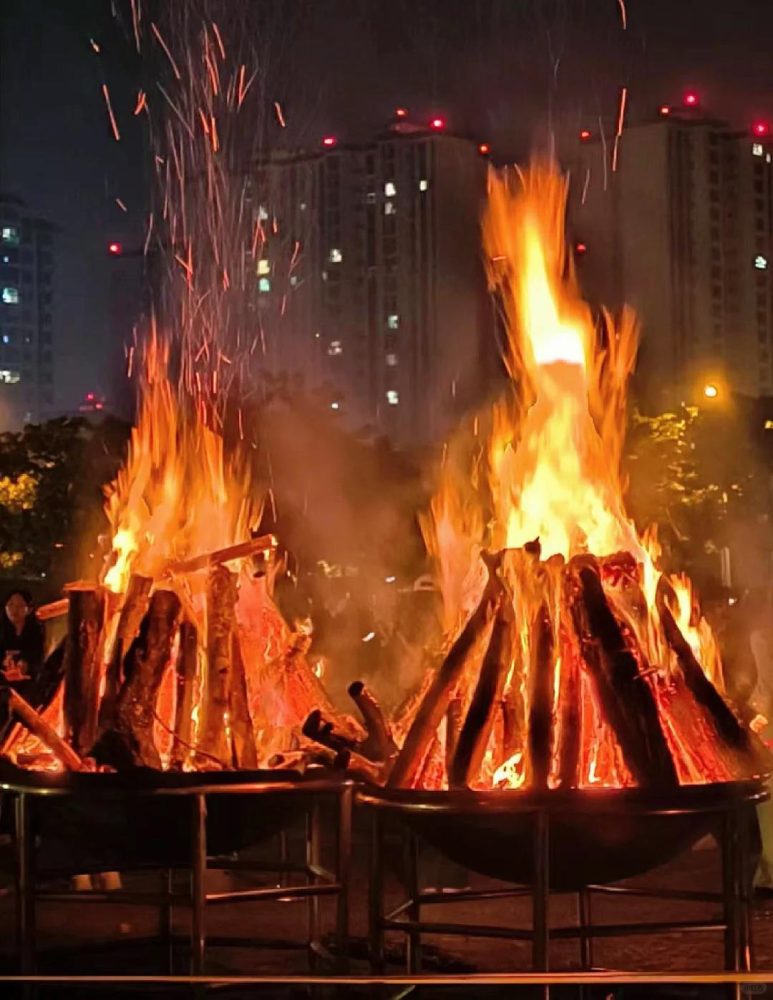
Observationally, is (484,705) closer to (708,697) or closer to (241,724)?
(708,697)

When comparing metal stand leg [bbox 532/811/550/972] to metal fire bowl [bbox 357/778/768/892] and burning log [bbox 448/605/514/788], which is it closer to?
metal fire bowl [bbox 357/778/768/892]

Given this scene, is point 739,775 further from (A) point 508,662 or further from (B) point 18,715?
(B) point 18,715

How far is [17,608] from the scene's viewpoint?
441 inches

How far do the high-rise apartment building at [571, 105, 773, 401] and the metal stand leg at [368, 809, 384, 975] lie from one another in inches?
2505

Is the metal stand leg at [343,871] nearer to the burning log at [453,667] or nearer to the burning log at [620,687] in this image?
the burning log at [453,667]

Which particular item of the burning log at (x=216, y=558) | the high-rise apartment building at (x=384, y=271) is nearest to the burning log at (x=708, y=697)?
the burning log at (x=216, y=558)

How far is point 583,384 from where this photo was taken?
8227 mm

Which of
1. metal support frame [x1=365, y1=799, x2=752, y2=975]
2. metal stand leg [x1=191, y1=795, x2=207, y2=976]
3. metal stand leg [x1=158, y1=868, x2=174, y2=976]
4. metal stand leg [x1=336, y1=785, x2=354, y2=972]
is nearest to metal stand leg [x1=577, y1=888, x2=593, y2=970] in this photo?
metal support frame [x1=365, y1=799, x2=752, y2=975]

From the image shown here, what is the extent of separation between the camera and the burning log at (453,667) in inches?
276

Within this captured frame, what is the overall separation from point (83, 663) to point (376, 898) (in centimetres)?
189

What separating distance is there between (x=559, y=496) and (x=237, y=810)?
1986 mm

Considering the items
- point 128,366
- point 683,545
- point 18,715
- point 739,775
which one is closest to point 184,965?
point 18,715

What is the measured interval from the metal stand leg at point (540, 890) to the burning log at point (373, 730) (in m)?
1.30

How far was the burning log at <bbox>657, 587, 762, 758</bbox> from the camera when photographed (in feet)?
23.1
